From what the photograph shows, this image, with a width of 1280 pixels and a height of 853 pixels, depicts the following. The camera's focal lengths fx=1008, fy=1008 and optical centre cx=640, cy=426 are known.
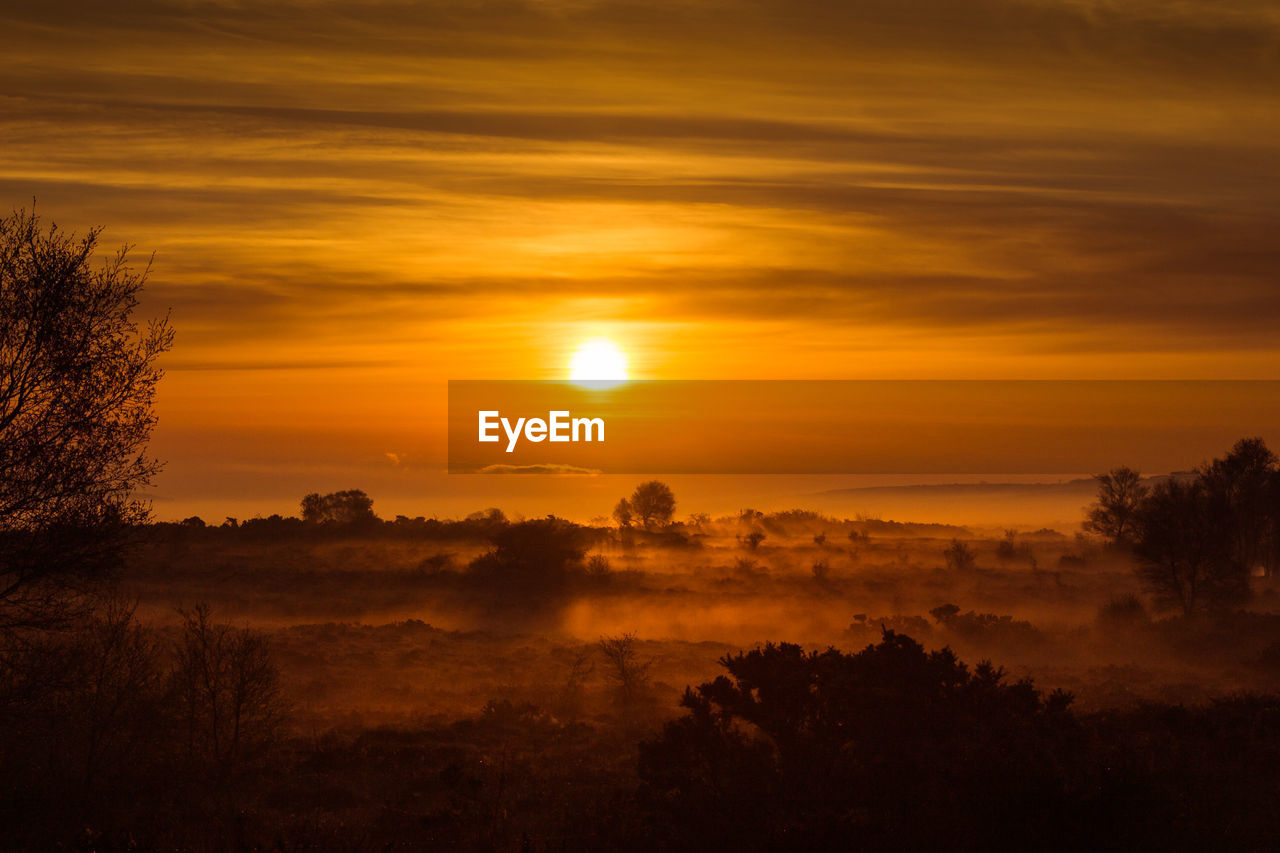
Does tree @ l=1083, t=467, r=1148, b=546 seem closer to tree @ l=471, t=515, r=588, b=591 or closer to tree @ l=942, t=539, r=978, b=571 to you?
tree @ l=942, t=539, r=978, b=571

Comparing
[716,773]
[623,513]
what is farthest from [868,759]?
[623,513]

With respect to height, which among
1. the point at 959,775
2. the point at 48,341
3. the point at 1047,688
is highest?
the point at 48,341

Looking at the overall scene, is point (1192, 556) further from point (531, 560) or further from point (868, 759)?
point (868, 759)

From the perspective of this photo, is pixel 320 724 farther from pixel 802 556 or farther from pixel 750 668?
pixel 802 556

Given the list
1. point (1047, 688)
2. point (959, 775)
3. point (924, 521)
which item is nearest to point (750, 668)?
point (959, 775)

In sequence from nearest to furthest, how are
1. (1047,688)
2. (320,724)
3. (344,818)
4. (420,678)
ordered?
(344,818) → (320,724) → (1047,688) → (420,678)

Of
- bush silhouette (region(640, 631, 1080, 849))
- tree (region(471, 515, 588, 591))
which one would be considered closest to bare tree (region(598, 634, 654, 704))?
bush silhouette (region(640, 631, 1080, 849))
